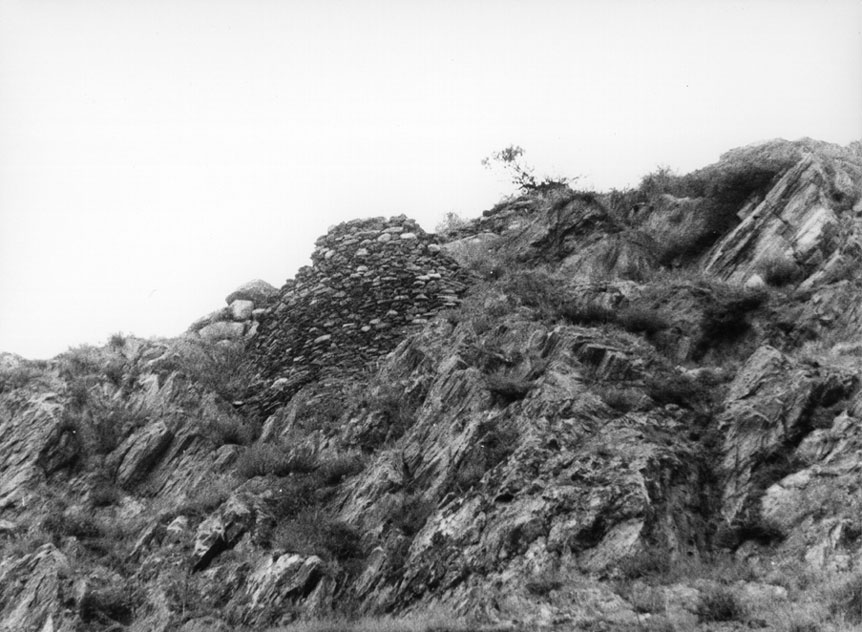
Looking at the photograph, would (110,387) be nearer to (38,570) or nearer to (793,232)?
(38,570)

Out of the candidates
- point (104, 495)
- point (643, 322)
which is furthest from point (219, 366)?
point (643, 322)

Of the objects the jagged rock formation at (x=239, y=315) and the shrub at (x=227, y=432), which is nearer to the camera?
the shrub at (x=227, y=432)

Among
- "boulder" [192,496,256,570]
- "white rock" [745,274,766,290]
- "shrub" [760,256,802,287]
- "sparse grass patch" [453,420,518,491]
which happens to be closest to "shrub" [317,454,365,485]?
"boulder" [192,496,256,570]

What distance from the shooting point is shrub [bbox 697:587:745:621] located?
8.37 metres

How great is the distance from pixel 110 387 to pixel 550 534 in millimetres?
10637

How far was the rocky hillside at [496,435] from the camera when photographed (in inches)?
380

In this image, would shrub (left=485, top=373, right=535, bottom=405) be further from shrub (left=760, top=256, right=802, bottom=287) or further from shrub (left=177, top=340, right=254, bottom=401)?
shrub (left=177, top=340, right=254, bottom=401)

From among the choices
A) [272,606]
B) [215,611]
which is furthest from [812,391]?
[215,611]

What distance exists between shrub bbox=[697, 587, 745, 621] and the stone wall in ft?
28.8

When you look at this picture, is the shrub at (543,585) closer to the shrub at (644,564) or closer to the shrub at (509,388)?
the shrub at (644,564)

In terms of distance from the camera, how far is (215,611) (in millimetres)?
10961

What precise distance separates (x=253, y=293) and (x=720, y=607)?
46.5 feet

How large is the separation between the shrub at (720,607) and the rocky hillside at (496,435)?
2 cm

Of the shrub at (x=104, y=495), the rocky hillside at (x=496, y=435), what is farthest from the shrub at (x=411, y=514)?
the shrub at (x=104, y=495)
